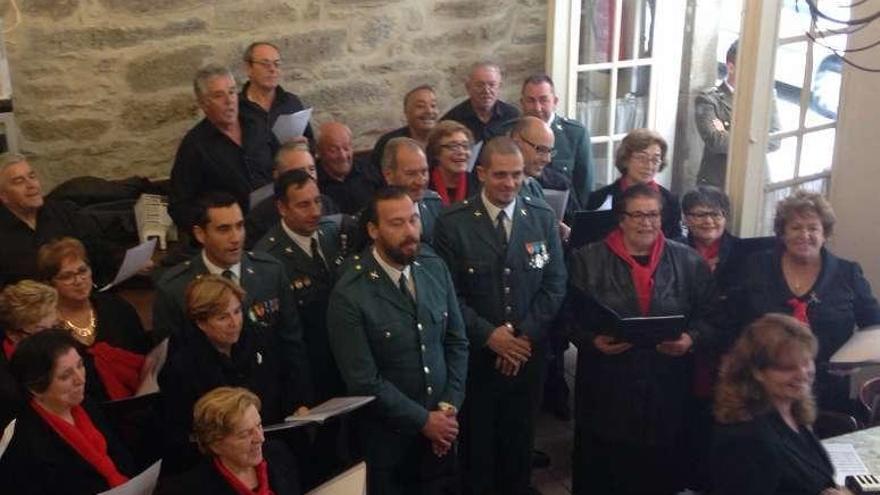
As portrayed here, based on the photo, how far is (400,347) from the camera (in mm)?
3605

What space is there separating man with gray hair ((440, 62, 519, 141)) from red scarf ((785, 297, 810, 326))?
1845 mm

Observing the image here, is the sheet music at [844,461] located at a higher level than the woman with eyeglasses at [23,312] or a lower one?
lower

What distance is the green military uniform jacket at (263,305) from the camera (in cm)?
363

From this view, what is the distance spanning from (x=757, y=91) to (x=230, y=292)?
2.73 meters

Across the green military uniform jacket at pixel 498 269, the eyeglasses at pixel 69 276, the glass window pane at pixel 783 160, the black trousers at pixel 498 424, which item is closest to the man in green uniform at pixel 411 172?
the green military uniform jacket at pixel 498 269

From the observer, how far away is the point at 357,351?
353 centimetres

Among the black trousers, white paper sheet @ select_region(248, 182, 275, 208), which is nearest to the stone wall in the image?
white paper sheet @ select_region(248, 182, 275, 208)

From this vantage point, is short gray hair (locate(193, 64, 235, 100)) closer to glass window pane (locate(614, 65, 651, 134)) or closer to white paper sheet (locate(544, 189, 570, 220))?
white paper sheet (locate(544, 189, 570, 220))

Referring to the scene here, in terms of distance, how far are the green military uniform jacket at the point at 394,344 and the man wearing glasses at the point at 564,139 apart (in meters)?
1.57

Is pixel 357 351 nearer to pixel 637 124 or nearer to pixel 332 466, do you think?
pixel 332 466

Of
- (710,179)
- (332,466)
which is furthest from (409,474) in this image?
(710,179)

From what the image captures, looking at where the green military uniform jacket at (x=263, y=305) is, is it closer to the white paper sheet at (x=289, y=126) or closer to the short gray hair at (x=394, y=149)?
the short gray hair at (x=394, y=149)

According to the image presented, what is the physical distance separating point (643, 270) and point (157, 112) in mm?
2707

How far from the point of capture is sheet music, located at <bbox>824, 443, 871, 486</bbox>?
3260 mm
